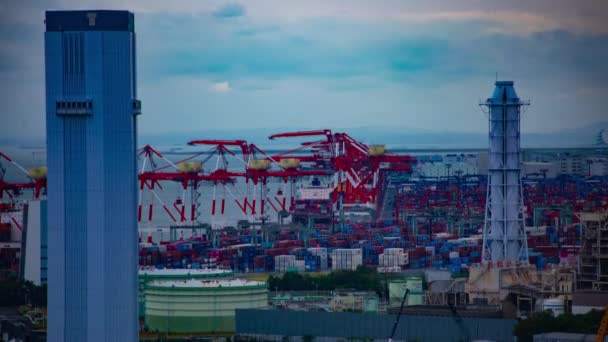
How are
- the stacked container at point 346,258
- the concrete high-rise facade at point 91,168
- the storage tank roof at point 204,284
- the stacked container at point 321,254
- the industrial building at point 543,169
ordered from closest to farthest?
the concrete high-rise facade at point 91,168, the storage tank roof at point 204,284, the stacked container at point 346,258, the stacked container at point 321,254, the industrial building at point 543,169

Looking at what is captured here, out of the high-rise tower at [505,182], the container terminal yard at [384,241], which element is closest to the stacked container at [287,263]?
the container terminal yard at [384,241]

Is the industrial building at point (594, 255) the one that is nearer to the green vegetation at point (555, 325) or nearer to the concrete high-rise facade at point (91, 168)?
the green vegetation at point (555, 325)

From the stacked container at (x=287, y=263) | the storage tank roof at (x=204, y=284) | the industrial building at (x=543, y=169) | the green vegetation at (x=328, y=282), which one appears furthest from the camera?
the industrial building at (x=543, y=169)

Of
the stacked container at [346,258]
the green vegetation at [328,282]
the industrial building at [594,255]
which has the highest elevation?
the industrial building at [594,255]

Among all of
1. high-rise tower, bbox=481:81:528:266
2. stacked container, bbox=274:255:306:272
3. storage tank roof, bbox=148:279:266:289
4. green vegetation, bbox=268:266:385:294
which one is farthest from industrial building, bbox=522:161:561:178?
storage tank roof, bbox=148:279:266:289

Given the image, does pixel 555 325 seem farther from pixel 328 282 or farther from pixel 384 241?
pixel 384 241

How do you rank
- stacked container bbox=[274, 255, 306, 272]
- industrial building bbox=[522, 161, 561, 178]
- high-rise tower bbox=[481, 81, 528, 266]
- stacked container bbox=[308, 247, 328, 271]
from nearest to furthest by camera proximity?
high-rise tower bbox=[481, 81, 528, 266] → stacked container bbox=[274, 255, 306, 272] → stacked container bbox=[308, 247, 328, 271] → industrial building bbox=[522, 161, 561, 178]

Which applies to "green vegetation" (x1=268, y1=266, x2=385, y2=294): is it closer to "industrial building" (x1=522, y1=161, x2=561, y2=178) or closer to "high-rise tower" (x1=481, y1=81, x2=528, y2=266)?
"high-rise tower" (x1=481, y1=81, x2=528, y2=266)
